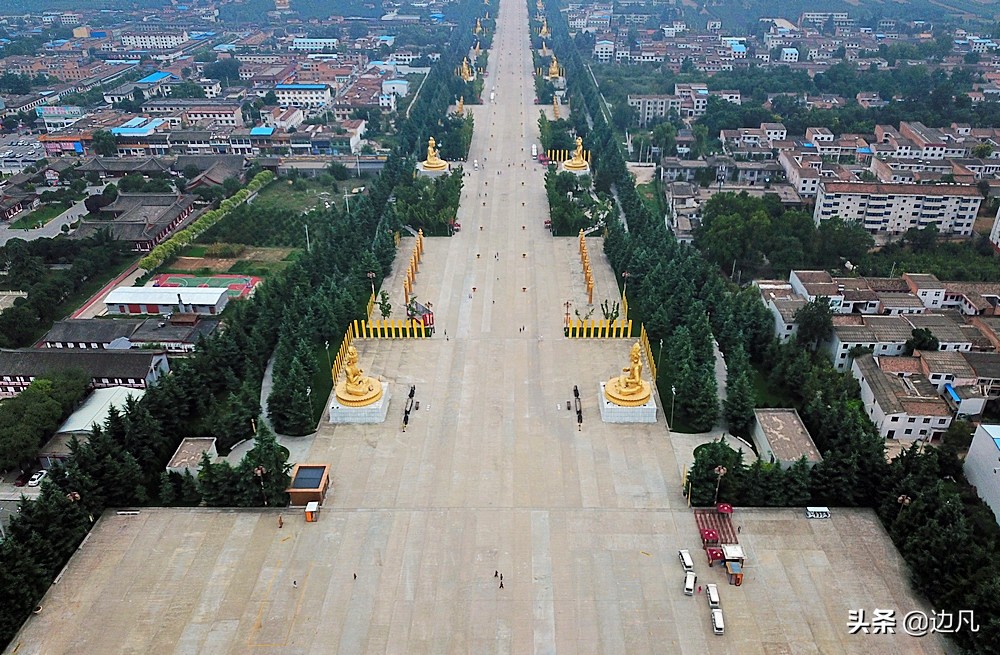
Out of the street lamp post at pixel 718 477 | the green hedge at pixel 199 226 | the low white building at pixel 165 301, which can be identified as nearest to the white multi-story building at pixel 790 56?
the green hedge at pixel 199 226

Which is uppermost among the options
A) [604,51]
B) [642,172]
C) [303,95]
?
[604,51]

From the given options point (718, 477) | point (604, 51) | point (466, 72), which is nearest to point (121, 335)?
point (718, 477)

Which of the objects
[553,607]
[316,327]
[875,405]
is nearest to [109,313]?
[316,327]

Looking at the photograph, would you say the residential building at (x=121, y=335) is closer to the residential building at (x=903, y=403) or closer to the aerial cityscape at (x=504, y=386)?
the aerial cityscape at (x=504, y=386)

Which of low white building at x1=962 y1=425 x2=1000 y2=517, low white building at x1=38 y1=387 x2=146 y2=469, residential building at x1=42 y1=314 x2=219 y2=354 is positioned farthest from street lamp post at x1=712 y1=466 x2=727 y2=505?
residential building at x1=42 y1=314 x2=219 y2=354

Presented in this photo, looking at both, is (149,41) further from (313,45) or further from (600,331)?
(600,331)

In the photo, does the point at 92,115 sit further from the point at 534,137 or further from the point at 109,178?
the point at 534,137
